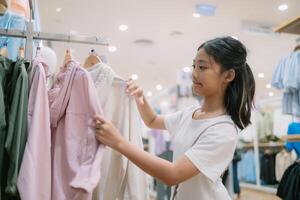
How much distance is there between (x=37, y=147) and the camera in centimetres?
110

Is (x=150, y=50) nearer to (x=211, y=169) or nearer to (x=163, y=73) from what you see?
(x=163, y=73)

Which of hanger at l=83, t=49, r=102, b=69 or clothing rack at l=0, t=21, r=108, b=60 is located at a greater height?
A: clothing rack at l=0, t=21, r=108, b=60

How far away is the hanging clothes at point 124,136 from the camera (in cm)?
137

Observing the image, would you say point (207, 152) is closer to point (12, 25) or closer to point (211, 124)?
point (211, 124)

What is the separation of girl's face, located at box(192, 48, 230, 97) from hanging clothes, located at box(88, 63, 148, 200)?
0.35m

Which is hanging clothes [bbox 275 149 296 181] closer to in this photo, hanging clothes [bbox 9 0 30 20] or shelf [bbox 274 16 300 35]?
shelf [bbox 274 16 300 35]

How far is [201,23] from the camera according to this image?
21.3 ft

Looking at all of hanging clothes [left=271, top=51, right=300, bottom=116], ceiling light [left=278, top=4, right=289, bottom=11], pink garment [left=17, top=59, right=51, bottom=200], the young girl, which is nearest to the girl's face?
the young girl

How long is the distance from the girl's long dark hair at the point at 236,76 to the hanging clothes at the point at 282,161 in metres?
5.91

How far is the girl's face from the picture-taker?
58.9 inches

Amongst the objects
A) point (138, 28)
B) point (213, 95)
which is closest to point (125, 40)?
point (138, 28)

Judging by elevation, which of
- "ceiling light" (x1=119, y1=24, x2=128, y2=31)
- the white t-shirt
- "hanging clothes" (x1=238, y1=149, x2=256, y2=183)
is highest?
→ "ceiling light" (x1=119, y1=24, x2=128, y2=31)

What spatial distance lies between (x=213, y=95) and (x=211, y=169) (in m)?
0.40

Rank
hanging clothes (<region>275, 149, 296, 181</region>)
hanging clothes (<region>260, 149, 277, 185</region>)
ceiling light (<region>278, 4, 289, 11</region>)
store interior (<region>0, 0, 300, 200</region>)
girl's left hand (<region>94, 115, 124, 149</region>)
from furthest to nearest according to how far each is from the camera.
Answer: hanging clothes (<region>260, 149, 277, 185</region>) < hanging clothes (<region>275, 149, 296, 181</region>) < ceiling light (<region>278, 4, 289, 11</region>) < store interior (<region>0, 0, 300, 200</region>) < girl's left hand (<region>94, 115, 124, 149</region>)
